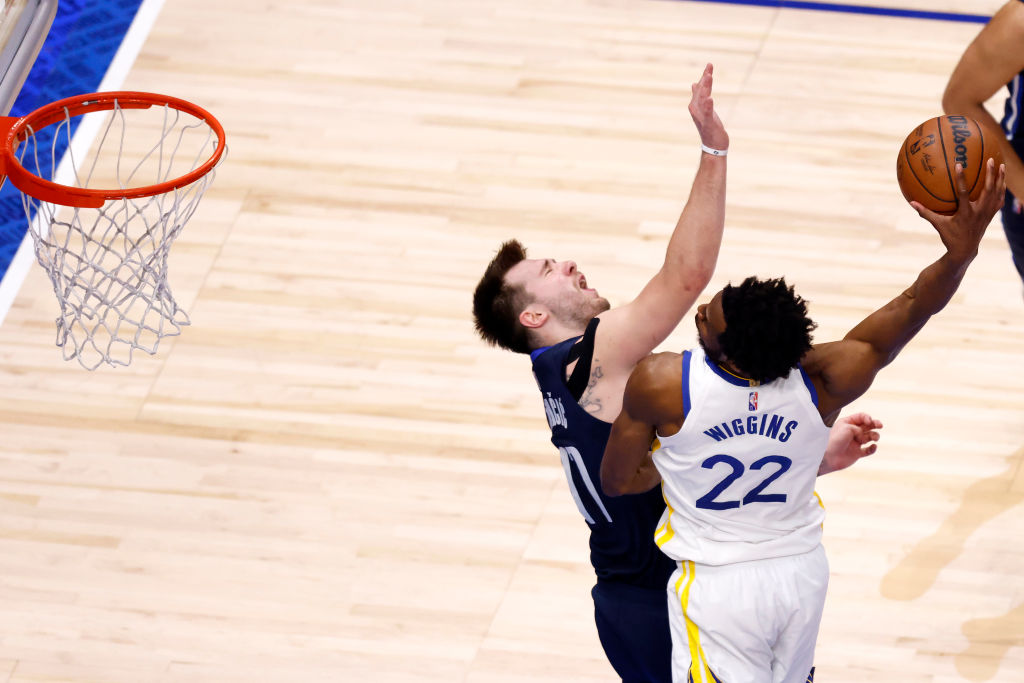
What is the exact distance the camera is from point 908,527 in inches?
169

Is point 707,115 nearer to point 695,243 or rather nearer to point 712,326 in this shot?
point 695,243

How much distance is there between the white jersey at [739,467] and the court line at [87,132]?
10.2 feet

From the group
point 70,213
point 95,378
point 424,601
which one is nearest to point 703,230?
point 424,601

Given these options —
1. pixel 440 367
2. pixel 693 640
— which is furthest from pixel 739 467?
pixel 440 367

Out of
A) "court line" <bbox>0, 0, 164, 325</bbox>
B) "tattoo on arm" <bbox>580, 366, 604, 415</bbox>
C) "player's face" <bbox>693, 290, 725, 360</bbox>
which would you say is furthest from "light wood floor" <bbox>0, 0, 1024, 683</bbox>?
"player's face" <bbox>693, 290, 725, 360</bbox>

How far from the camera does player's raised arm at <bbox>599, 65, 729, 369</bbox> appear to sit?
269 centimetres

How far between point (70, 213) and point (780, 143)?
325 centimetres

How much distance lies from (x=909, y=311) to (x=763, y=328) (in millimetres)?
324

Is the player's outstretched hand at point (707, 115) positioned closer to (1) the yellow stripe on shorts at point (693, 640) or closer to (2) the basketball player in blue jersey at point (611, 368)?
(2) the basketball player in blue jersey at point (611, 368)

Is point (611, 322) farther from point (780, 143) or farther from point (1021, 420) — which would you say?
point (780, 143)

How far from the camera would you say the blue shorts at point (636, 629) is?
308 cm

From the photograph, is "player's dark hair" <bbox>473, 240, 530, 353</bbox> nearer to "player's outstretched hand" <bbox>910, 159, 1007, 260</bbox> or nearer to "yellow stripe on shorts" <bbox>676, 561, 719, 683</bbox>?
"yellow stripe on shorts" <bbox>676, 561, 719, 683</bbox>

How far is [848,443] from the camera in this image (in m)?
3.02

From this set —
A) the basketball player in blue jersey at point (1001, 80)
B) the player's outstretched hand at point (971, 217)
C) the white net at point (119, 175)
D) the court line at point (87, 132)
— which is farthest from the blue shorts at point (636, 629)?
the court line at point (87, 132)
